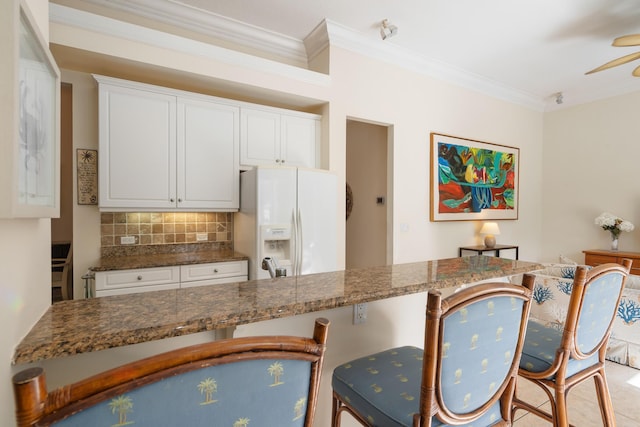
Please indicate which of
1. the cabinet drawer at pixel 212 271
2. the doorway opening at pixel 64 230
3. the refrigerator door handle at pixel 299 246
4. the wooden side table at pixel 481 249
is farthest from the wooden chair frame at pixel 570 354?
the doorway opening at pixel 64 230

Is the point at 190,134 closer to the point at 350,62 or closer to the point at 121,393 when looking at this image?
the point at 350,62

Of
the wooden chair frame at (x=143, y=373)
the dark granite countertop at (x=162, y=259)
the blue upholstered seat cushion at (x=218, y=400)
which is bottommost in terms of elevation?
the dark granite countertop at (x=162, y=259)

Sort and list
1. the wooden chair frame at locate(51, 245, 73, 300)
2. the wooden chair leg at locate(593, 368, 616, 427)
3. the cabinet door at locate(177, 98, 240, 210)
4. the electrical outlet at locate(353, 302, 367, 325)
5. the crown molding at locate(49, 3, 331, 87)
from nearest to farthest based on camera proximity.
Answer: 1. the electrical outlet at locate(353, 302, 367, 325)
2. the wooden chair leg at locate(593, 368, 616, 427)
3. the crown molding at locate(49, 3, 331, 87)
4. the cabinet door at locate(177, 98, 240, 210)
5. the wooden chair frame at locate(51, 245, 73, 300)

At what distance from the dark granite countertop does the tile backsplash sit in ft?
0.46

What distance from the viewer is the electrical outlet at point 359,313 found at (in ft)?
4.56

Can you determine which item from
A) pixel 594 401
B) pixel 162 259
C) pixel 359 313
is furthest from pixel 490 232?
pixel 162 259

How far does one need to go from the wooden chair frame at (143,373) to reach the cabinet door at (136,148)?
249 cm

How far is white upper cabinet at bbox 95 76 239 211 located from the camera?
8.20ft

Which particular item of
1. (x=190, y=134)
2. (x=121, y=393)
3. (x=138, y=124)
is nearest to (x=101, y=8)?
(x=138, y=124)

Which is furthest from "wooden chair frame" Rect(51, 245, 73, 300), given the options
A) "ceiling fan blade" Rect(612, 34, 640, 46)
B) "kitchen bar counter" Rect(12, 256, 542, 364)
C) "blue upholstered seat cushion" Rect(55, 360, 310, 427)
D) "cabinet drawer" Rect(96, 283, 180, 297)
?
"ceiling fan blade" Rect(612, 34, 640, 46)

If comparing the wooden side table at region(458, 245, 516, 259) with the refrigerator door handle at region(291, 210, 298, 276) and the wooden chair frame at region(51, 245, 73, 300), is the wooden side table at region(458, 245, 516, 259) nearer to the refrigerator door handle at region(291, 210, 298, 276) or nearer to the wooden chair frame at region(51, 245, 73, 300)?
the refrigerator door handle at region(291, 210, 298, 276)

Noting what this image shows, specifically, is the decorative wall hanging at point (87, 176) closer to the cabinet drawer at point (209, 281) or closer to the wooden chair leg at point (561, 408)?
the cabinet drawer at point (209, 281)

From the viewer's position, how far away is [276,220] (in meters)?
2.74

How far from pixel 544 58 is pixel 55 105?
465 centimetres
